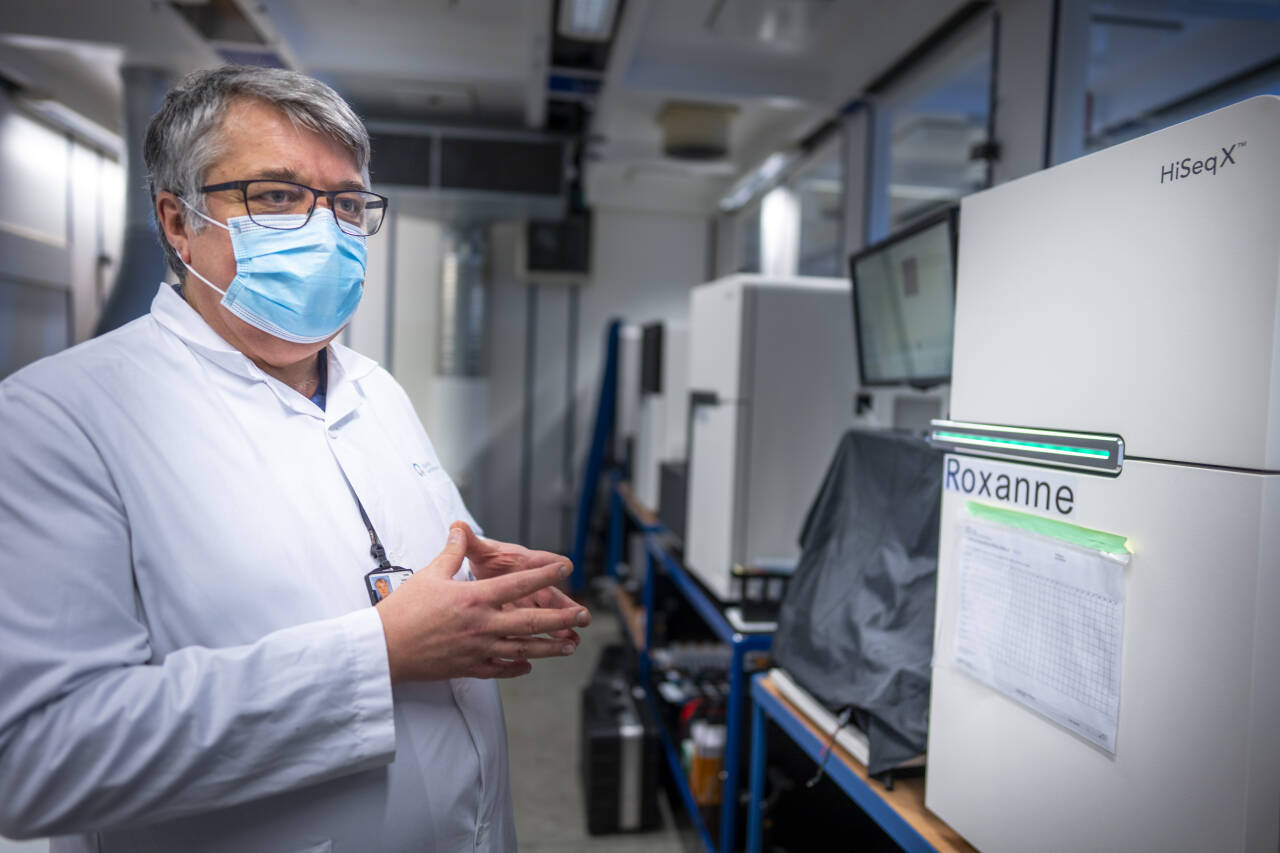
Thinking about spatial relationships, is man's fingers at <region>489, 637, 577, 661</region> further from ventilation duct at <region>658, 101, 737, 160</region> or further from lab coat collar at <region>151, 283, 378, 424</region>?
ventilation duct at <region>658, 101, 737, 160</region>

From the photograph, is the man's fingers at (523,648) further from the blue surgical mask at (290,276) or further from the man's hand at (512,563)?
the blue surgical mask at (290,276)

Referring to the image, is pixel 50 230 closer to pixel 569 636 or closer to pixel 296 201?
pixel 296 201

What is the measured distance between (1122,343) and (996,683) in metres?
0.44

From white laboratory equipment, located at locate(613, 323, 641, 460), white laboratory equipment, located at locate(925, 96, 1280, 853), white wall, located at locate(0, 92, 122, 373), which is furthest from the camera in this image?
white laboratory equipment, located at locate(613, 323, 641, 460)

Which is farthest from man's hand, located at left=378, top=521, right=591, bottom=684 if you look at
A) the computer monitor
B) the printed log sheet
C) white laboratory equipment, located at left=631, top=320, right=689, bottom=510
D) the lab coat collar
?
white laboratory equipment, located at left=631, top=320, right=689, bottom=510

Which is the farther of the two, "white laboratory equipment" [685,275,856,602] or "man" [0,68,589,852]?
"white laboratory equipment" [685,275,856,602]

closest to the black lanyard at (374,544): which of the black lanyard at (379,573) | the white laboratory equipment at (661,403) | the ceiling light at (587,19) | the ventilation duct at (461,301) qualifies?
the black lanyard at (379,573)

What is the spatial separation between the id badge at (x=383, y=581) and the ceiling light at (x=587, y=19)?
80.5 inches

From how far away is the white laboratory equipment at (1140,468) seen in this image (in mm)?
602

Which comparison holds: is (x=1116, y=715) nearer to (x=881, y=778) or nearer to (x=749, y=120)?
(x=881, y=778)

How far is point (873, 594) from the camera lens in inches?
49.4

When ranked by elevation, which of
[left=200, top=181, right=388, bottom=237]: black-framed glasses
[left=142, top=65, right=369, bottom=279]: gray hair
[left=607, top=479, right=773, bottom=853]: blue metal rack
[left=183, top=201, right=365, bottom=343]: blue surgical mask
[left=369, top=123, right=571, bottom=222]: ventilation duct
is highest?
[left=369, top=123, right=571, bottom=222]: ventilation duct

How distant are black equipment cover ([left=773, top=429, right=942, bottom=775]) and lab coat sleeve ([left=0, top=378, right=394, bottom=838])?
781 millimetres

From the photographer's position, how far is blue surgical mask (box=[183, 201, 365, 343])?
0.83 metres
